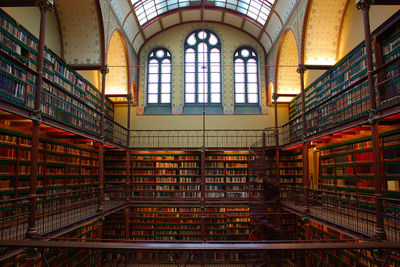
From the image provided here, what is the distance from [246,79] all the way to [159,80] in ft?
14.2

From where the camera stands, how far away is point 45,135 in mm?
7602

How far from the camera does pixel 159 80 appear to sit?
13.8 metres

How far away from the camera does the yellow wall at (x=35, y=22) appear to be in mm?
7043

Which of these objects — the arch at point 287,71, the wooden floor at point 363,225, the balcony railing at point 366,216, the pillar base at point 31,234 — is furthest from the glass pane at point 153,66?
the pillar base at point 31,234

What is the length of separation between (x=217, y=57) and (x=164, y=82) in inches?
115

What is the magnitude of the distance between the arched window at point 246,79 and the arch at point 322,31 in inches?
191

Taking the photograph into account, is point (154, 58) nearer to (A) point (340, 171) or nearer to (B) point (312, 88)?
(B) point (312, 88)

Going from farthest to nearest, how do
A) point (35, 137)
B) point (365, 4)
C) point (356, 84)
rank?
1. point (356, 84)
2. point (365, 4)
3. point (35, 137)

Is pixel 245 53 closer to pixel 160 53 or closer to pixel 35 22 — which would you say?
pixel 160 53

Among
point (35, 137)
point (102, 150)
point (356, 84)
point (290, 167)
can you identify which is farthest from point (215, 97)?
point (35, 137)

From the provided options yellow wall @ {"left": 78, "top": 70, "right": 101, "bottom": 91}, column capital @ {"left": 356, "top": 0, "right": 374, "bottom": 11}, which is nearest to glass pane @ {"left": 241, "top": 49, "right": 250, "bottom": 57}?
yellow wall @ {"left": 78, "top": 70, "right": 101, "bottom": 91}

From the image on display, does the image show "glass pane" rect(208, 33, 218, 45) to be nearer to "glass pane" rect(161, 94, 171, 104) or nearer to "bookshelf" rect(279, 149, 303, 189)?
"glass pane" rect(161, 94, 171, 104)

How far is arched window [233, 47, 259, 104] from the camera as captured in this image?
45.1ft

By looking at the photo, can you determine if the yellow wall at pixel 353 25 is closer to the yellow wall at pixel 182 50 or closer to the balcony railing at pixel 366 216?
the balcony railing at pixel 366 216
